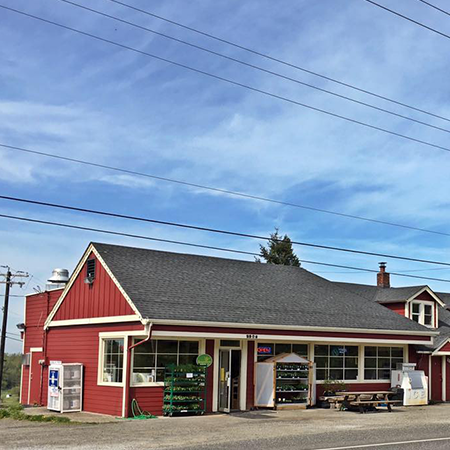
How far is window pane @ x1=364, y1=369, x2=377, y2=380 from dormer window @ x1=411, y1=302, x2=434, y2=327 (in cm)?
577

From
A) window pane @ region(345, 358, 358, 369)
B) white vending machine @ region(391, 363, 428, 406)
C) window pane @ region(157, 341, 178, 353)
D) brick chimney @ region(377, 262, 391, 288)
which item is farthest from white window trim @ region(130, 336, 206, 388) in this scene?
brick chimney @ region(377, 262, 391, 288)

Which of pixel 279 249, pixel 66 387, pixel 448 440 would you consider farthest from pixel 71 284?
pixel 279 249

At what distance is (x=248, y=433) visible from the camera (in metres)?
16.9

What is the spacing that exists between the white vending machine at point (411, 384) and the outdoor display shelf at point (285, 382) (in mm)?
4254

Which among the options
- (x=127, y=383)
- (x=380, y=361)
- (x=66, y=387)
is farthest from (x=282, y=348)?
(x=66, y=387)

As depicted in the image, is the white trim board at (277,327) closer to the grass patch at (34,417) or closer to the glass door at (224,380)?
the glass door at (224,380)

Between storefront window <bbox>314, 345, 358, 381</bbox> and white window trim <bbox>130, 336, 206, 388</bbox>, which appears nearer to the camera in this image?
white window trim <bbox>130, 336, 206, 388</bbox>

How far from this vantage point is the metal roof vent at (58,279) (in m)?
32.9

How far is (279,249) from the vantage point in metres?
64.5

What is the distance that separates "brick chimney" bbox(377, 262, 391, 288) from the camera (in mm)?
39156

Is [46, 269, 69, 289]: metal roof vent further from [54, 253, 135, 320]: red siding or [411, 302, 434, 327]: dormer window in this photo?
[411, 302, 434, 327]: dormer window

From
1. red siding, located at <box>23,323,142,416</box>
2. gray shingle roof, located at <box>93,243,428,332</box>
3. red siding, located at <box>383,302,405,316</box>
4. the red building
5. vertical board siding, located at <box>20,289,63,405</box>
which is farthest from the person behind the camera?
red siding, located at <box>383,302,405,316</box>

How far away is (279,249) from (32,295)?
35.2 m

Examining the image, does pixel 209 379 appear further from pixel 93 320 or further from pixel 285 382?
pixel 93 320
